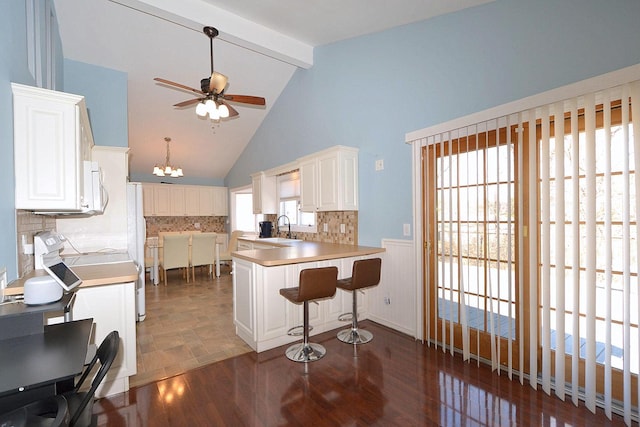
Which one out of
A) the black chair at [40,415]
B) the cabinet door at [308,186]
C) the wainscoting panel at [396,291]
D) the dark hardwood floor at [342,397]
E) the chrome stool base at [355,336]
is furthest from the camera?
the cabinet door at [308,186]

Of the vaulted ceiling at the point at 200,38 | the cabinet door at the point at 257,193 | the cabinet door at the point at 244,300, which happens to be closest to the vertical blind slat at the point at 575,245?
the vaulted ceiling at the point at 200,38

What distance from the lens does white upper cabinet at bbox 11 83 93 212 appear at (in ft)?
6.01

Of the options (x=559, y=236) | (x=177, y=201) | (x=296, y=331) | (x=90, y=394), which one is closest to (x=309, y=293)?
(x=296, y=331)

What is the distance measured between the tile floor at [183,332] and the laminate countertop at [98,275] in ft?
2.81

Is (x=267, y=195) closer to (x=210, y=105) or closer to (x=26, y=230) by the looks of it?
(x=210, y=105)

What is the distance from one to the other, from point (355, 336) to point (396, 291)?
26.5 inches

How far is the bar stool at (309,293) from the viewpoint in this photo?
2.37 meters

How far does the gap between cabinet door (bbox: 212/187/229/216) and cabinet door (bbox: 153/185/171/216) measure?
44.8 inches

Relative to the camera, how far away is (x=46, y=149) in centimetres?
191

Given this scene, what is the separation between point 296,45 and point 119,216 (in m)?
3.32

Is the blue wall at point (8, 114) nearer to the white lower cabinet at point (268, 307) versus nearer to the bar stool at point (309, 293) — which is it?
the white lower cabinet at point (268, 307)

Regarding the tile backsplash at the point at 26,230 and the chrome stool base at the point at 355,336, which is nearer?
the tile backsplash at the point at 26,230

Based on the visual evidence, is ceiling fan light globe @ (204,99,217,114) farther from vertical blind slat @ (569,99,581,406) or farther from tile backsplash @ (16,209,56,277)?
vertical blind slat @ (569,99,581,406)

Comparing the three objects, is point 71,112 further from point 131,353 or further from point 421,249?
point 421,249
